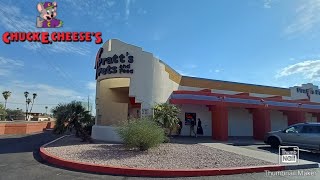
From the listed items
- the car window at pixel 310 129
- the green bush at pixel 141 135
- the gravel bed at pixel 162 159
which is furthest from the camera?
the car window at pixel 310 129

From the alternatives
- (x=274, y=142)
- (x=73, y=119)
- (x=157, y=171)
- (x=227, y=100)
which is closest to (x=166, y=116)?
(x=73, y=119)

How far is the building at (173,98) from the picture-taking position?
19.5 meters

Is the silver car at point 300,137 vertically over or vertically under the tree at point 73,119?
under

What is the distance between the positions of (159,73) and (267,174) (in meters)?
12.2

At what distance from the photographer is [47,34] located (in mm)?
16750

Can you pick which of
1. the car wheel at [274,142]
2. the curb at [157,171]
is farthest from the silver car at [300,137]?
the curb at [157,171]

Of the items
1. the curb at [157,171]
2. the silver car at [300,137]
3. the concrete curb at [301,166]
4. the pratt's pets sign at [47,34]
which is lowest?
the concrete curb at [301,166]

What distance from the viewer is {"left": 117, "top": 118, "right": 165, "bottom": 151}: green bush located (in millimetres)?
12156

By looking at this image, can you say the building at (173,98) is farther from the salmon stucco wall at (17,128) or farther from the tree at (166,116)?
the salmon stucco wall at (17,128)

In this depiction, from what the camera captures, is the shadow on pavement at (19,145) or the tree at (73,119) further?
the tree at (73,119)

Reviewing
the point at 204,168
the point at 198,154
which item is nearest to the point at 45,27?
the point at 198,154

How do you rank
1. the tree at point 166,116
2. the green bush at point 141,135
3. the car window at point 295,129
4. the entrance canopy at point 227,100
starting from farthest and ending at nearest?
the entrance canopy at point 227,100
the tree at point 166,116
the car window at point 295,129
the green bush at point 141,135

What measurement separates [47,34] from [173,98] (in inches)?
395

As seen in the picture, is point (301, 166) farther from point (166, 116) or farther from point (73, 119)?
point (73, 119)
